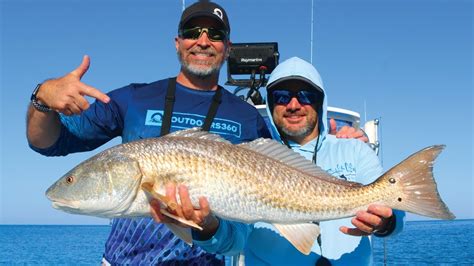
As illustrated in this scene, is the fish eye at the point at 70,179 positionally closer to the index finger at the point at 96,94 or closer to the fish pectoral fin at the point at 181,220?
the fish pectoral fin at the point at 181,220

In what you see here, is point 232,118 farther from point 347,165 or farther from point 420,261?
point 420,261

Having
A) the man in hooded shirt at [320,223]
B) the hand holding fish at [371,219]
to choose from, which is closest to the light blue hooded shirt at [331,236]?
the man in hooded shirt at [320,223]

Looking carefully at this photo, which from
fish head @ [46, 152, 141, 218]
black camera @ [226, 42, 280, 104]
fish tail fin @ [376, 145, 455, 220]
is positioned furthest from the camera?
black camera @ [226, 42, 280, 104]

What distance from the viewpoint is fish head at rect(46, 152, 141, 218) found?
12.8ft

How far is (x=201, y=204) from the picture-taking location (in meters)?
3.85

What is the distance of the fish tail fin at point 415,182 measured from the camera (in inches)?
160

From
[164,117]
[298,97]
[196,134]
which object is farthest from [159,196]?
[298,97]

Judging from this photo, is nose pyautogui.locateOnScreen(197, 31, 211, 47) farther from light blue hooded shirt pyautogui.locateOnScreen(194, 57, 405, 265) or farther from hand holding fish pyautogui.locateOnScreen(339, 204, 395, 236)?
hand holding fish pyautogui.locateOnScreen(339, 204, 395, 236)

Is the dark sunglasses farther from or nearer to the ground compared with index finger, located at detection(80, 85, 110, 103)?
farther from the ground

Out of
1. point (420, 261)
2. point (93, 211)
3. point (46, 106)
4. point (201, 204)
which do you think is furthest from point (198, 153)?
point (420, 261)

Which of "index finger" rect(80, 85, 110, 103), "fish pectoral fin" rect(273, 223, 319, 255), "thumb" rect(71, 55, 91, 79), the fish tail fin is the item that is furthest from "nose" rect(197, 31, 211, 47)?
the fish tail fin

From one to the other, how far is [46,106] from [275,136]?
227 cm

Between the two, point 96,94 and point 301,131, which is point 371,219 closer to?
point 301,131

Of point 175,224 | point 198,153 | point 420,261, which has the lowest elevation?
point 420,261
